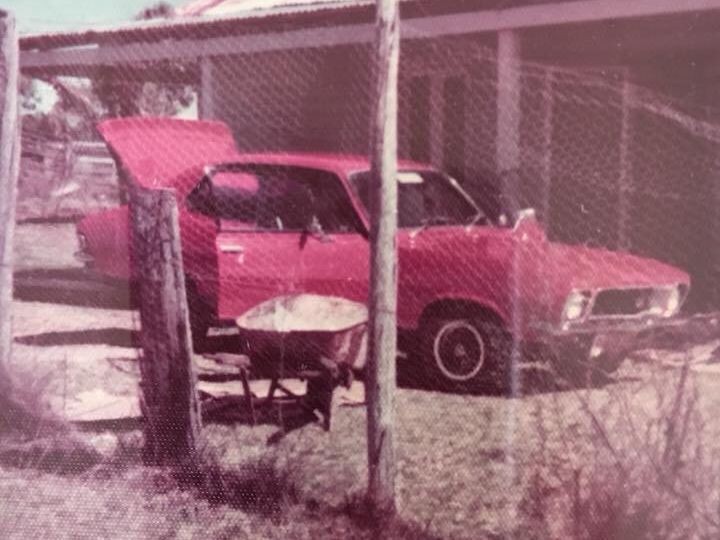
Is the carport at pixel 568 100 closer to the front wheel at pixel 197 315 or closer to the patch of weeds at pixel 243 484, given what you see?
the front wheel at pixel 197 315

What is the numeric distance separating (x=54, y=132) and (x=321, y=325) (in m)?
16.8

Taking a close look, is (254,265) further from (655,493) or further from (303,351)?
(655,493)

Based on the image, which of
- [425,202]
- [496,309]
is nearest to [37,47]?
[425,202]

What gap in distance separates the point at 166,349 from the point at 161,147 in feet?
9.63

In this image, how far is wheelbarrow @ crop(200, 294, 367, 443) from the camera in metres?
6.50

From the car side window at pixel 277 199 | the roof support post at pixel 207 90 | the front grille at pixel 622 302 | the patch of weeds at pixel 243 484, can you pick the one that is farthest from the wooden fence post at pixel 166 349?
the roof support post at pixel 207 90

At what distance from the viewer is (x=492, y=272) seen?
698 centimetres

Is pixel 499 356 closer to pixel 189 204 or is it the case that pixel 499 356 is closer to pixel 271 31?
pixel 189 204

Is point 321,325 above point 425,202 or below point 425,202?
below

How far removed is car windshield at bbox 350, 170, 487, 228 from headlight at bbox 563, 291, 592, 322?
1094 mm

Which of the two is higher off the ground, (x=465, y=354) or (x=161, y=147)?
→ (x=161, y=147)

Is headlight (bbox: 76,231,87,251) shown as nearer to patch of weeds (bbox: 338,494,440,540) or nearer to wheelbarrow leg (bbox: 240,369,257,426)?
wheelbarrow leg (bbox: 240,369,257,426)

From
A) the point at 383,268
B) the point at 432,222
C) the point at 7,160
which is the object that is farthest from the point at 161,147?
the point at 383,268

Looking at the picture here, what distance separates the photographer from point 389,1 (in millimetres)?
4863
